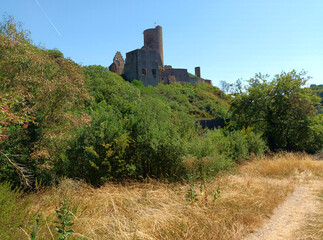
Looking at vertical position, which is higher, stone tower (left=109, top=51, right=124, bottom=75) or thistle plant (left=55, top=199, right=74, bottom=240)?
stone tower (left=109, top=51, right=124, bottom=75)

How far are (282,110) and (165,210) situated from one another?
12.7 metres

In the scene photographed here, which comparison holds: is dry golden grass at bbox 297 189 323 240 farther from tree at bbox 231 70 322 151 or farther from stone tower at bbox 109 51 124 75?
stone tower at bbox 109 51 124 75

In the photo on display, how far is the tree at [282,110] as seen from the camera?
14180mm

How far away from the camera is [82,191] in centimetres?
576

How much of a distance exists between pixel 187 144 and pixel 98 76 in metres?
21.3

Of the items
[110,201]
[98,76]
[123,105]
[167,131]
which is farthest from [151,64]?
[110,201]

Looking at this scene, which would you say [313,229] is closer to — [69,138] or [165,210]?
[165,210]

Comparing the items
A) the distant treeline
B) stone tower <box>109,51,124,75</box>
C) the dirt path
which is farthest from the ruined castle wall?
the dirt path

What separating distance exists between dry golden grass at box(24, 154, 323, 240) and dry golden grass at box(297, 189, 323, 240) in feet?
2.19

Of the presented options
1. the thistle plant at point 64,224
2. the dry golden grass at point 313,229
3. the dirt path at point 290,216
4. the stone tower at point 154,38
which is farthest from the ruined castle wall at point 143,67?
the thistle plant at point 64,224

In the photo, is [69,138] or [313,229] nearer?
[313,229]

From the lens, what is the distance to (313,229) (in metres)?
3.89

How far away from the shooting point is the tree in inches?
558

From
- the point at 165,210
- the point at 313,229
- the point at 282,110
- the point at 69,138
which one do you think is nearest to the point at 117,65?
the point at 282,110
